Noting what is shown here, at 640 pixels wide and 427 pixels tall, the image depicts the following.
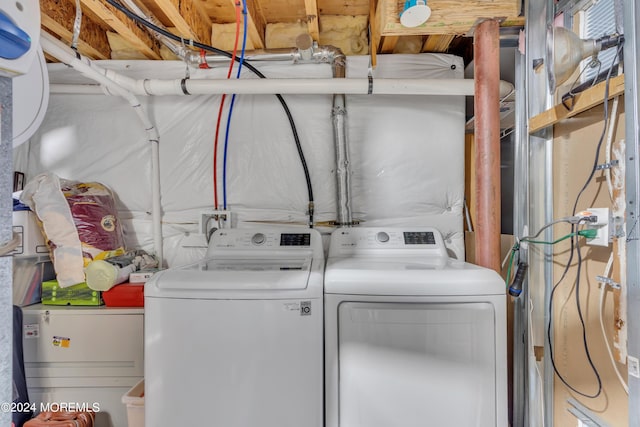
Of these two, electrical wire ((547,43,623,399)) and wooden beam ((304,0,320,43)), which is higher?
wooden beam ((304,0,320,43))

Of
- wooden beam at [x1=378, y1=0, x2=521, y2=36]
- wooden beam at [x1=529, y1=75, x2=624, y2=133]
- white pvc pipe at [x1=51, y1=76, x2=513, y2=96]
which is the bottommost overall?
wooden beam at [x1=529, y1=75, x2=624, y2=133]

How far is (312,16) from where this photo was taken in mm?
1630

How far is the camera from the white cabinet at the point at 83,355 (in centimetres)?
157

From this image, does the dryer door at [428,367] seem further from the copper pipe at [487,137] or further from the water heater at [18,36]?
the water heater at [18,36]

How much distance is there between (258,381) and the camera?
1110mm

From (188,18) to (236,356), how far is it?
1.74 metres

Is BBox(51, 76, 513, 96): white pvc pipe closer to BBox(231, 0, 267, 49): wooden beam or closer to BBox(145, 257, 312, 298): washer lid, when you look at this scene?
BBox(231, 0, 267, 49): wooden beam

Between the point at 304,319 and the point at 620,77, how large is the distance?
125 centimetres

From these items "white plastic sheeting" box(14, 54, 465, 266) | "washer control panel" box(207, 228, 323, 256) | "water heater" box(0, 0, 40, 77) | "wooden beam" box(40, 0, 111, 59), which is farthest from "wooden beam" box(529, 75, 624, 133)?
"wooden beam" box(40, 0, 111, 59)

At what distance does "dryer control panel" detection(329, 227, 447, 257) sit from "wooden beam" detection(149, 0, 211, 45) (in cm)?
140

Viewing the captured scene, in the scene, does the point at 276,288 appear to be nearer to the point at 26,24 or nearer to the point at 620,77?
the point at 26,24

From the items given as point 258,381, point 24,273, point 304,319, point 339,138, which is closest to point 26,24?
point 304,319

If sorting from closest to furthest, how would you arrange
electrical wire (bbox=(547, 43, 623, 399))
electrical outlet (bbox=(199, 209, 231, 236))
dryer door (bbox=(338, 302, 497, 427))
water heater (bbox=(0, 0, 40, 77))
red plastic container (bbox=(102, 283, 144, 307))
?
water heater (bbox=(0, 0, 40, 77)), electrical wire (bbox=(547, 43, 623, 399)), dryer door (bbox=(338, 302, 497, 427)), red plastic container (bbox=(102, 283, 144, 307)), electrical outlet (bbox=(199, 209, 231, 236))

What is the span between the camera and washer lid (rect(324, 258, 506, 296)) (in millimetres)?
1102
